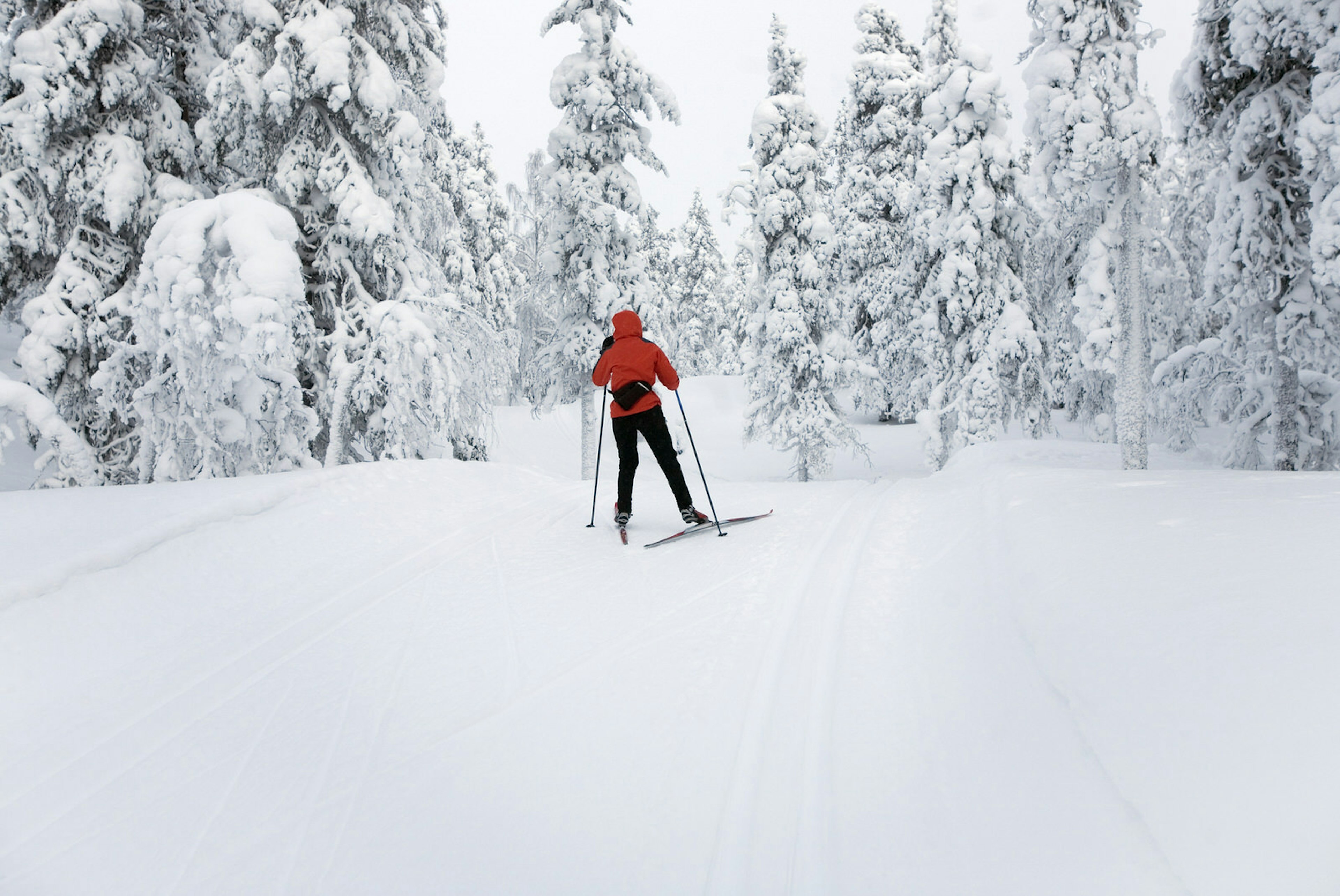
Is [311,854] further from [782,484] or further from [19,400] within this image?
[19,400]

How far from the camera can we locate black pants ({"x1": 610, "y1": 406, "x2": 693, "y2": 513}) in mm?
7008

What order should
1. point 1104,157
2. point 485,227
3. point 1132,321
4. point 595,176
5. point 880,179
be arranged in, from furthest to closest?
point 485,227 → point 880,179 → point 595,176 → point 1132,321 → point 1104,157

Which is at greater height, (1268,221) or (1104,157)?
(1104,157)

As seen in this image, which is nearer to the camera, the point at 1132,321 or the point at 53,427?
the point at 53,427

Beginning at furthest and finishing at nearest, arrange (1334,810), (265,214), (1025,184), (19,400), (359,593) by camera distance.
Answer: (1025,184), (265,214), (19,400), (359,593), (1334,810)

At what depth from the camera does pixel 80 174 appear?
33.6 ft

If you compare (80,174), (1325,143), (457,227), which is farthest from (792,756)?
(457,227)

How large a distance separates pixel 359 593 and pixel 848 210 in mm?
23131

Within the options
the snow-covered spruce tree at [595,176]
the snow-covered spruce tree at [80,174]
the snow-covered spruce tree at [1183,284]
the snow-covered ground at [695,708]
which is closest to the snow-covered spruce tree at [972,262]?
the snow-covered spruce tree at [1183,284]

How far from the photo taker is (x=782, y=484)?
372 inches

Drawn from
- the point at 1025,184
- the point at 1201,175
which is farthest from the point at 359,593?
the point at 1201,175

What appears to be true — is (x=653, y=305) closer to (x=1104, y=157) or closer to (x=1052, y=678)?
(x=1104, y=157)

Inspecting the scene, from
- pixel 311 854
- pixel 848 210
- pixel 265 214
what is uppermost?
pixel 848 210

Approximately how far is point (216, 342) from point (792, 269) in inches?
559
